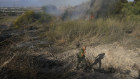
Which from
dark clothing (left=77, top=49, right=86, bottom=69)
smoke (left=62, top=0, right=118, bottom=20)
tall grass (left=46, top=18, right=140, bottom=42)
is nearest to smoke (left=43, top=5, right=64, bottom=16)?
smoke (left=62, top=0, right=118, bottom=20)

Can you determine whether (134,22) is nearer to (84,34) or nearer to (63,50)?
(84,34)

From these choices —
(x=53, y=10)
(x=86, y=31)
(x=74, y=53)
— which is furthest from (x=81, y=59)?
(x=53, y=10)

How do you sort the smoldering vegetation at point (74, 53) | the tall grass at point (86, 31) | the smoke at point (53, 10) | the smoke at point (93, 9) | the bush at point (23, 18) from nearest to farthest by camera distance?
the smoldering vegetation at point (74, 53) → the tall grass at point (86, 31) → the bush at point (23, 18) → the smoke at point (93, 9) → the smoke at point (53, 10)

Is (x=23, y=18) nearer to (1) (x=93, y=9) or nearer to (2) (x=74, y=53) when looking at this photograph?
(1) (x=93, y=9)

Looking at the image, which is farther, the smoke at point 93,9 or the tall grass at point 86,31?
the smoke at point 93,9

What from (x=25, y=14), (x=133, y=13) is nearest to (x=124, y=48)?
(x=133, y=13)

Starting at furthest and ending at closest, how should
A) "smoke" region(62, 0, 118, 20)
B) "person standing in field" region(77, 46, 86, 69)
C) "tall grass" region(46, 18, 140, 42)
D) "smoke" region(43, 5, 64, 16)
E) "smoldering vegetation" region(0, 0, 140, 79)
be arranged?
"smoke" region(43, 5, 64, 16) < "smoke" region(62, 0, 118, 20) < "tall grass" region(46, 18, 140, 42) < "person standing in field" region(77, 46, 86, 69) < "smoldering vegetation" region(0, 0, 140, 79)

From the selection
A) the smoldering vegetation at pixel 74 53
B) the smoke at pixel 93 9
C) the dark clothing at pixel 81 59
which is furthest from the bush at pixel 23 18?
the dark clothing at pixel 81 59

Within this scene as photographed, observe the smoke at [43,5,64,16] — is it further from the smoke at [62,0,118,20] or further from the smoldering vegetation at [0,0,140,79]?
the smoldering vegetation at [0,0,140,79]

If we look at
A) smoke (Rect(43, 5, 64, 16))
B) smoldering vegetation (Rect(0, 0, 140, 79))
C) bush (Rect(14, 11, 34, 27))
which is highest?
smoke (Rect(43, 5, 64, 16))

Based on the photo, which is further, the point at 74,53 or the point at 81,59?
the point at 74,53

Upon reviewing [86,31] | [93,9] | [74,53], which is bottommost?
[74,53]

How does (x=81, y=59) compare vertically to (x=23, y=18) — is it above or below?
below

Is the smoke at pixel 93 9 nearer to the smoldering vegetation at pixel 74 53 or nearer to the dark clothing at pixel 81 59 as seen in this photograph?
the smoldering vegetation at pixel 74 53
